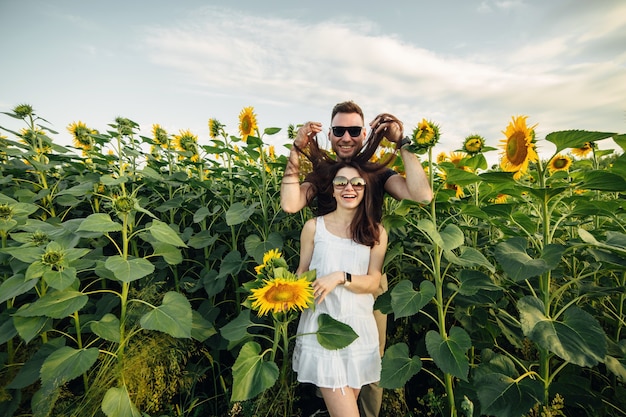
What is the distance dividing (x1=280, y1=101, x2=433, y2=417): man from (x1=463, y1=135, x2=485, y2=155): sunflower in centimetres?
30

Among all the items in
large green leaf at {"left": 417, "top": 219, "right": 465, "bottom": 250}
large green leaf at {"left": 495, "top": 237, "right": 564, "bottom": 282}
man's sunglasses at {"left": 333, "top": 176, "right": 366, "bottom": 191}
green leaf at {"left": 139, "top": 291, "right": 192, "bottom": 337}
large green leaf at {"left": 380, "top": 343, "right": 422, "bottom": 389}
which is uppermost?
man's sunglasses at {"left": 333, "top": 176, "right": 366, "bottom": 191}

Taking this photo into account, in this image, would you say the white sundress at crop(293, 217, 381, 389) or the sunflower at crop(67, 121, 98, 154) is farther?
the sunflower at crop(67, 121, 98, 154)

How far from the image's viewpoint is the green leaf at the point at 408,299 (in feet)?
5.41

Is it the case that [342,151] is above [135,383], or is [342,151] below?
above

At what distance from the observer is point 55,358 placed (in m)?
1.80

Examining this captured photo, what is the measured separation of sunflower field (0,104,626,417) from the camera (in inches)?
65.2

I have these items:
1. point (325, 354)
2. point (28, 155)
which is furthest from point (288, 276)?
point (28, 155)

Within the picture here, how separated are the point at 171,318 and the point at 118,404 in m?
0.47

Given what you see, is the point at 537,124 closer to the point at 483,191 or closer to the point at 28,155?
the point at 483,191

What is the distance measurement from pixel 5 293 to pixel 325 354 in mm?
1564

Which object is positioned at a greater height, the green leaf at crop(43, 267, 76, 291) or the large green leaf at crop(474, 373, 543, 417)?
the green leaf at crop(43, 267, 76, 291)

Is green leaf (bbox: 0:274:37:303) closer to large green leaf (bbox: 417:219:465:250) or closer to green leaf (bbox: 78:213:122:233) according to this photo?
green leaf (bbox: 78:213:122:233)

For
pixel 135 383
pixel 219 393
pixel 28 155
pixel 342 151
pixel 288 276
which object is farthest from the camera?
pixel 28 155

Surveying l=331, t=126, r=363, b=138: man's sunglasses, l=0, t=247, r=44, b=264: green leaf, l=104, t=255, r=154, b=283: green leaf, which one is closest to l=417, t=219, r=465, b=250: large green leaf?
l=331, t=126, r=363, b=138: man's sunglasses
